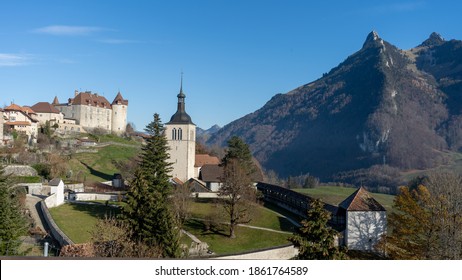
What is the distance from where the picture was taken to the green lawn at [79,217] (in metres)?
32.2

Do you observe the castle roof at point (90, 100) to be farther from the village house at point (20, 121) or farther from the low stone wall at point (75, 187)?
the low stone wall at point (75, 187)

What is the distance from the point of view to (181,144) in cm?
5731

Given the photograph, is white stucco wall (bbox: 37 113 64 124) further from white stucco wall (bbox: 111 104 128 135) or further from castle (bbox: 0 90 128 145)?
white stucco wall (bbox: 111 104 128 135)

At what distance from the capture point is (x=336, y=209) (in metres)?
36.6

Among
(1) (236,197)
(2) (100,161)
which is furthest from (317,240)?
(2) (100,161)

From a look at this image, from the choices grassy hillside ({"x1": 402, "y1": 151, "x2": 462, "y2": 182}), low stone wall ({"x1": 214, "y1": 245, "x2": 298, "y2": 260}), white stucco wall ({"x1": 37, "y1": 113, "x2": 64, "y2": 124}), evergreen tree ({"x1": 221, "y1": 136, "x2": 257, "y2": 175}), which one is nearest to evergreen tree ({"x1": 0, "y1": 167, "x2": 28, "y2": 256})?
low stone wall ({"x1": 214, "y1": 245, "x2": 298, "y2": 260})

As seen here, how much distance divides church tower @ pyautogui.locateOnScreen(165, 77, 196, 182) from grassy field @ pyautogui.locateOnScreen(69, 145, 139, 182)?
1120 centimetres

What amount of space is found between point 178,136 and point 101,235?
32.6 metres

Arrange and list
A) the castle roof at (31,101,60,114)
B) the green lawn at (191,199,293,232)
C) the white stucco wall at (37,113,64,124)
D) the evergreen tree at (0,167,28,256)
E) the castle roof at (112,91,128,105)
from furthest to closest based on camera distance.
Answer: the castle roof at (112,91,128,105) < the castle roof at (31,101,60,114) < the white stucco wall at (37,113,64,124) < the green lawn at (191,199,293,232) < the evergreen tree at (0,167,28,256)

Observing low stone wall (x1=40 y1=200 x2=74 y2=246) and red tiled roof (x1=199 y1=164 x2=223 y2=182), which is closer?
low stone wall (x1=40 y1=200 x2=74 y2=246)

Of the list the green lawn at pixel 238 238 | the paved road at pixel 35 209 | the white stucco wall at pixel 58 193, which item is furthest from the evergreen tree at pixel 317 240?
the white stucco wall at pixel 58 193

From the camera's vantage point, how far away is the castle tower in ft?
284

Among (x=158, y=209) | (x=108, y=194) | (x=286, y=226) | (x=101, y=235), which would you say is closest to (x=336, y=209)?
(x=286, y=226)
